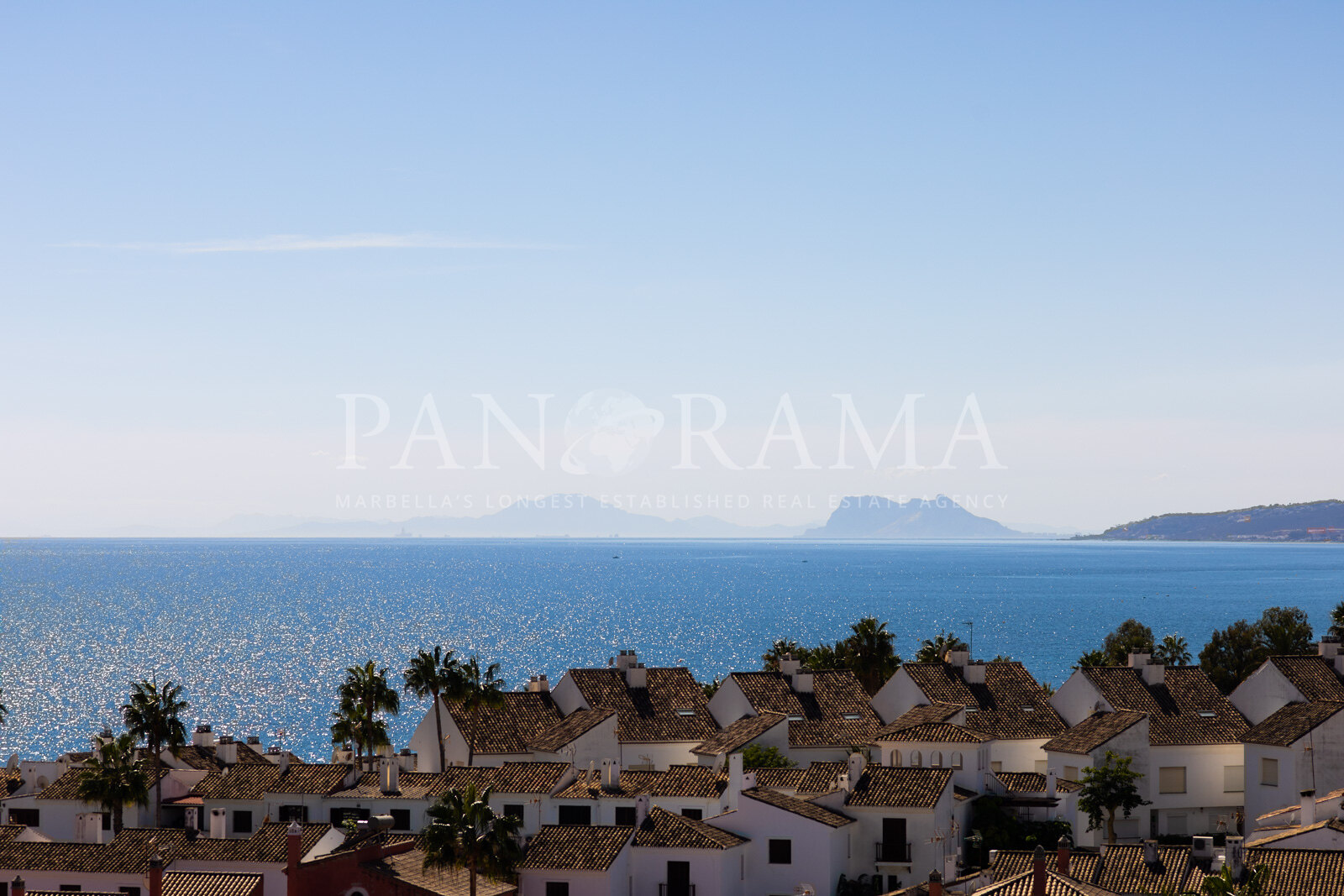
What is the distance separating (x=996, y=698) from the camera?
280 ft

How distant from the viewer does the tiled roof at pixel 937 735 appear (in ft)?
251

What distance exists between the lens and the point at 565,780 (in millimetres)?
68500

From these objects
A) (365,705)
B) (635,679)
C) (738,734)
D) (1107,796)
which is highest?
(635,679)

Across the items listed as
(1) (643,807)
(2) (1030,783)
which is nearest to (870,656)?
(2) (1030,783)

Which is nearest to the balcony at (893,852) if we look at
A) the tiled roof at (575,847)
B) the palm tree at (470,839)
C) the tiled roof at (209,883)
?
the tiled roof at (575,847)

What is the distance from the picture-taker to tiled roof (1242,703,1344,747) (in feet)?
247

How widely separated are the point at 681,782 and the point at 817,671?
23217 mm

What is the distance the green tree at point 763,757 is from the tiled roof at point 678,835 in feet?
46.4

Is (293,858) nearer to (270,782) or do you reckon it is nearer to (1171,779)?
(270,782)

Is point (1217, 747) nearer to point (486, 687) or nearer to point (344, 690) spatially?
point (486, 687)

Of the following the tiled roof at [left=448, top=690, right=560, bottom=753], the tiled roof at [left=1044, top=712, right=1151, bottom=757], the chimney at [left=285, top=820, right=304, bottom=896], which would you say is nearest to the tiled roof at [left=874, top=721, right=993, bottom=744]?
the tiled roof at [left=1044, top=712, right=1151, bottom=757]

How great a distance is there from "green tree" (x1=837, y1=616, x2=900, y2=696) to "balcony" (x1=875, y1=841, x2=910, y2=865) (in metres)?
38.5

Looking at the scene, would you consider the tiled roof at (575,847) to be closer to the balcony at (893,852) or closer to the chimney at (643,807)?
the chimney at (643,807)

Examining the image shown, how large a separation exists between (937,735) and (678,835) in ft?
74.3
